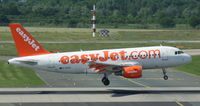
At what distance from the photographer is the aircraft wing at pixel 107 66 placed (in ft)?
181

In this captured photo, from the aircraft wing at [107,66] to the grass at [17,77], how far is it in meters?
10.3

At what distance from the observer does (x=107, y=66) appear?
55.8 m

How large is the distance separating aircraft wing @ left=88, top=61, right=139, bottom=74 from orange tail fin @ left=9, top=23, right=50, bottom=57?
736 centimetres

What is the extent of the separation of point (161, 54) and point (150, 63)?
71.9 inches

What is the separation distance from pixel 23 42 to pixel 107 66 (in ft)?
35.4

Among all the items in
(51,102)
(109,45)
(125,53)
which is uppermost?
(125,53)

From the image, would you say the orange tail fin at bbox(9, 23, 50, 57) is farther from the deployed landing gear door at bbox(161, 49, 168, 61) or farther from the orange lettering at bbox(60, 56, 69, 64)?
the deployed landing gear door at bbox(161, 49, 168, 61)

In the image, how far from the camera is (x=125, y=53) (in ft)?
188

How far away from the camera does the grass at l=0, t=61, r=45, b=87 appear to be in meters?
62.8

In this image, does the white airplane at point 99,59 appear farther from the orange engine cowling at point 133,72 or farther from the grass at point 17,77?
the grass at point 17,77

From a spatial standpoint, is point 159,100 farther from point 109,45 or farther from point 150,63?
point 109,45

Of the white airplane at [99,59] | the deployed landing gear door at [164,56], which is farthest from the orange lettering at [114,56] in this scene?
the deployed landing gear door at [164,56]

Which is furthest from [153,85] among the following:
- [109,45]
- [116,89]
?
[109,45]

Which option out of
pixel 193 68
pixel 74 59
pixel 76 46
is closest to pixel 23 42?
pixel 74 59
